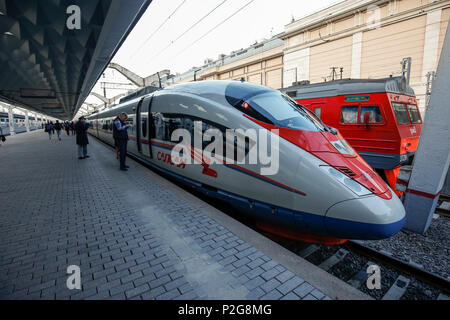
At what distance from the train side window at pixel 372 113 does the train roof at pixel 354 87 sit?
0.52m

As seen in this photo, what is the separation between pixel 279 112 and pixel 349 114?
4961 mm

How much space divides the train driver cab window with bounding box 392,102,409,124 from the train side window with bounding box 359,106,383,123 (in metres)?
0.42

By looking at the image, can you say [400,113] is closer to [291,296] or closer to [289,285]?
[289,285]

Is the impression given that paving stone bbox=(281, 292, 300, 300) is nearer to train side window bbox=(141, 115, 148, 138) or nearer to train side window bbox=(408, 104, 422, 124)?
train side window bbox=(141, 115, 148, 138)

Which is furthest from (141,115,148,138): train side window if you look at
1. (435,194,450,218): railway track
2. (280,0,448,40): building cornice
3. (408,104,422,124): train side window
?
(280,0,448,40): building cornice

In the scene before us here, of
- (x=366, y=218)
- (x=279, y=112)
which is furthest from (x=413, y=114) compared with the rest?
(x=366, y=218)

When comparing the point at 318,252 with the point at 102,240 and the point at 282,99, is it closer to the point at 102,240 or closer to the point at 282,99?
the point at 282,99

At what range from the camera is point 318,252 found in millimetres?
3496

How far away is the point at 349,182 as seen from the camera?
9.55 feet

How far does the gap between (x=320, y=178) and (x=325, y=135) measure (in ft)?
3.30

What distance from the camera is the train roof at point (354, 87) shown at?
Result: 693cm

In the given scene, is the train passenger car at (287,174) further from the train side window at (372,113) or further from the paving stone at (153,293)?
the train side window at (372,113)
